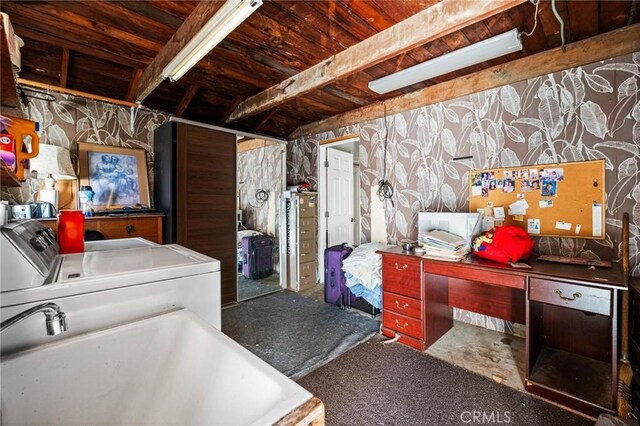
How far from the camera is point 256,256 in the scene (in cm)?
420

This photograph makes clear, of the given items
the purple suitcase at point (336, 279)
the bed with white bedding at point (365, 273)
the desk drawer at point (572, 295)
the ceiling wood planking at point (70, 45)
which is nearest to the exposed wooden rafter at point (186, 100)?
the ceiling wood planking at point (70, 45)

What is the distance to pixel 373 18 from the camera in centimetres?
193

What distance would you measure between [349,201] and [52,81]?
3820mm

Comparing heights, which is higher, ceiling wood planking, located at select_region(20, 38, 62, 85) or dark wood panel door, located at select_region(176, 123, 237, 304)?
ceiling wood planking, located at select_region(20, 38, 62, 85)

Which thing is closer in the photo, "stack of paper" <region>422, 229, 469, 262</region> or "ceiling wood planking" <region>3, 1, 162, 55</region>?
"ceiling wood planking" <region>3, 1, 162, 55</region>

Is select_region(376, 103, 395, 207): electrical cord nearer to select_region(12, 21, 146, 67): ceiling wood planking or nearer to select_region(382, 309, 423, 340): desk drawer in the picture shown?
select_region(382, 309, 423, 340): desk drawer

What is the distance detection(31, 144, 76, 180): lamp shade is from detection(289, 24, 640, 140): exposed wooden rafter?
3279 millimetres

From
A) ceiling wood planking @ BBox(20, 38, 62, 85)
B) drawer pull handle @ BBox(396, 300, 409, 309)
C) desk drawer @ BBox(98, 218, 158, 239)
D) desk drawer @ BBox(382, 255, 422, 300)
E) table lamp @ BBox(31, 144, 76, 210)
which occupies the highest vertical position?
ceiling wood planking @ BBox(20, 38, 62, 85)

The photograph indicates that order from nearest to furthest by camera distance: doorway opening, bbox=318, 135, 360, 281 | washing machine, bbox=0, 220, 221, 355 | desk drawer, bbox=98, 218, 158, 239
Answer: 1. washing machine, bbox=0, 220, 221, 355
2. desk drawer, bbox=98, 218, 158, 239
3. doorway opening, bbox=318, 135, 360, 281

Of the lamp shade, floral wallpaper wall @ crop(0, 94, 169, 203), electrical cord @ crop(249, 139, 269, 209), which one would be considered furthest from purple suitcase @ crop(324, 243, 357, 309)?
the lamp shade

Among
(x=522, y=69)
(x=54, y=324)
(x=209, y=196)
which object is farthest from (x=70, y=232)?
(x=522, y=69)

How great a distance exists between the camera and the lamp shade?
2.54 meters

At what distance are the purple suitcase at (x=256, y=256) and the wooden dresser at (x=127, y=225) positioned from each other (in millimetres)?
1410

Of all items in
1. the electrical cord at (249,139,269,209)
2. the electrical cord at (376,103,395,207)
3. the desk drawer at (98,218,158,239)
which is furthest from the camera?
the electrical cord at (249,139,269,209)
